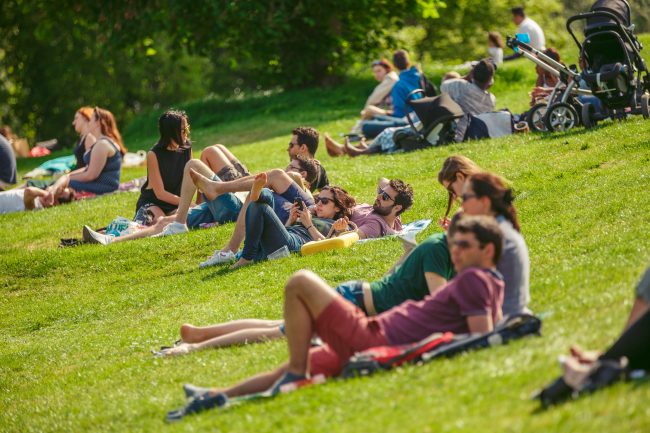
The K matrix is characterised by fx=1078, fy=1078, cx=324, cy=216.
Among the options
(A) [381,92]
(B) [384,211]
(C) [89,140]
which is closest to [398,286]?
(B) [384,211]

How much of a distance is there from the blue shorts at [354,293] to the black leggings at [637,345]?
8.43ft

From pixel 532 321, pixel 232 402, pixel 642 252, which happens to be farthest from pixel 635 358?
pixel 642 252

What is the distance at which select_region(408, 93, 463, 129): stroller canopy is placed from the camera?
16.6 m

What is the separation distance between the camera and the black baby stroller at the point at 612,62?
14844 millimetres

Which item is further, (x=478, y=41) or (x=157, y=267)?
(x=478, y=41)

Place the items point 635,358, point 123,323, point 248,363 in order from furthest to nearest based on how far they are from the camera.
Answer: point 123,323 < point 248,363 < point 635,358

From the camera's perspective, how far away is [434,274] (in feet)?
25.6

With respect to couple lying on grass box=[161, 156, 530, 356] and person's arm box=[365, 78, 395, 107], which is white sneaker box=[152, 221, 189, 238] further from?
person's arm box=[365, 78, 395, 107]

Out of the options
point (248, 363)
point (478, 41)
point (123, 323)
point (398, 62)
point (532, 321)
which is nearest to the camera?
point (532, 321)

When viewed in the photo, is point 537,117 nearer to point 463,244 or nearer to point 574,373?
point 463,244

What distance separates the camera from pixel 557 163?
13609 mm

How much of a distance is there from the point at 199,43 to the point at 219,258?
15383 millimetres

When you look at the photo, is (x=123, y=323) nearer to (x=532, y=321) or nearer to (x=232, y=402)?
(x=232, y=402)

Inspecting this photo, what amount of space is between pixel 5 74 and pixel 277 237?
3319 centimetres
